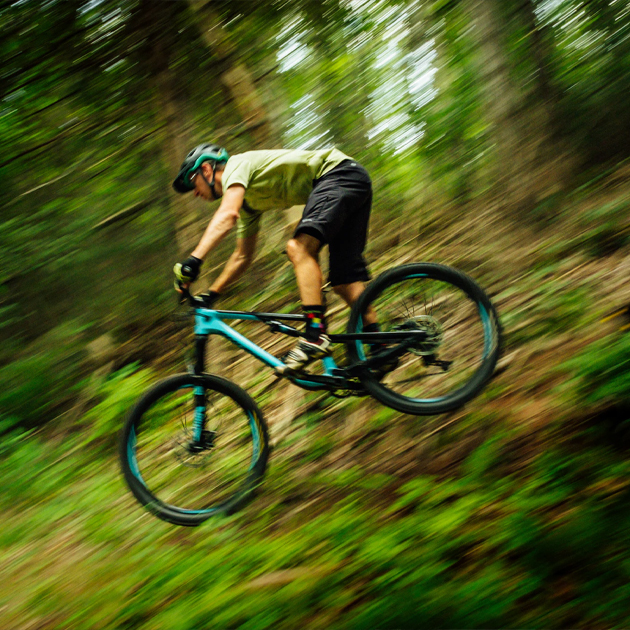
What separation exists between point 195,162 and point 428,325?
65.3 inches

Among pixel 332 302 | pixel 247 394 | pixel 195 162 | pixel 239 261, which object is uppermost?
pixel 195 162

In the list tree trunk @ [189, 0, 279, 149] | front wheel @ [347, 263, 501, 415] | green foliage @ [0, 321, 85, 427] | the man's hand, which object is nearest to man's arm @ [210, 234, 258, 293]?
the man's hand

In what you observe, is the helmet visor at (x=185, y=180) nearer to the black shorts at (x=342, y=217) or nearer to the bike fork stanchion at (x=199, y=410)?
the black shorts at (x=342, y=217)

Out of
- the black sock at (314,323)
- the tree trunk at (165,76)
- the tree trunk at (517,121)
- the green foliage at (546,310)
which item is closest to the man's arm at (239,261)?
the black sock at (314,323)

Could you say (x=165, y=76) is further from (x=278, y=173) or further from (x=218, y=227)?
(x=218, y=227)

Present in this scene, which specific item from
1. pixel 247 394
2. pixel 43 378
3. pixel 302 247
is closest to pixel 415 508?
pixel 247 394

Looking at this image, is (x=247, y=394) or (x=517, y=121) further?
(x=517, y=121)

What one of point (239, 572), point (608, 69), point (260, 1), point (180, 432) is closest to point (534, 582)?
point (239, 572)

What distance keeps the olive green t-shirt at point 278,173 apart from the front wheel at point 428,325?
0.74 meters

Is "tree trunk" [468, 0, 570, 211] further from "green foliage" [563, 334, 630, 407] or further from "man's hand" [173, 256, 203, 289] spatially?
"man's hand" [173, 256, 203, 289]

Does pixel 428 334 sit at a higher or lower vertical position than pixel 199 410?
lower

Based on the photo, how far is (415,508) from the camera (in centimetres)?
276

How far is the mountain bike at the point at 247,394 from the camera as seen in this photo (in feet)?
10.8

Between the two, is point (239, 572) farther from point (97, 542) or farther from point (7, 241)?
point (7, 241)
